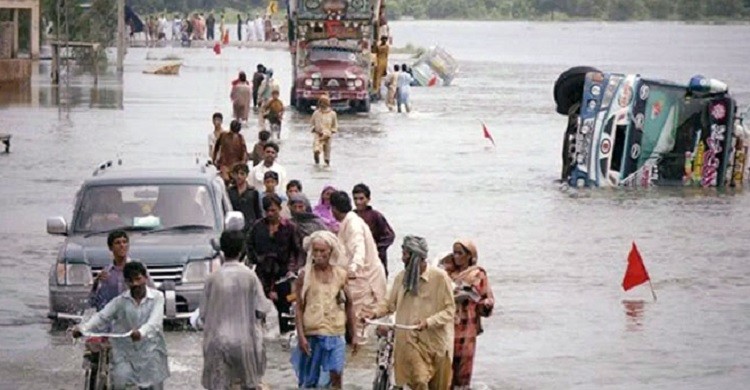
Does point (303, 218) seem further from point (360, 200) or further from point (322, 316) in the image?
point (322, 316)

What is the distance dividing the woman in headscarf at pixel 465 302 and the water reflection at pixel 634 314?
213 inches

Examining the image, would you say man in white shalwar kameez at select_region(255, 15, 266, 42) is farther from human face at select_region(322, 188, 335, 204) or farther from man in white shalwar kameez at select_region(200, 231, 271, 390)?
man in white shalwar kameez at select_region(200, 231, 271, 390)

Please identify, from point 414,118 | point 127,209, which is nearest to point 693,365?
point 127,209

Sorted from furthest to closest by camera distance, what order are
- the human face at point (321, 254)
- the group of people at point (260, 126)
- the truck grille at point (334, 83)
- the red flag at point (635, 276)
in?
the truck grille at point (334, 83) < the group of people at point (260, 126) < the red flag at point (635, 276) < the human face at point (321, 254)

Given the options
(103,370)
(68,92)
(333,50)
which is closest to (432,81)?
(68,92)

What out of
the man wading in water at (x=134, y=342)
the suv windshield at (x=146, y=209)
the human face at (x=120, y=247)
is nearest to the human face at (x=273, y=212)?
the suv windshield at (x=146, y=209)

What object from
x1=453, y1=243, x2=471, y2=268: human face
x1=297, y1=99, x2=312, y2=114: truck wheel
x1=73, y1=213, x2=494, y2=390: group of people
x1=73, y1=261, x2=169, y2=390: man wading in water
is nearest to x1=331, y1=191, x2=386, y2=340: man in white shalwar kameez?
x1=73, y1=213, x2=494, y2=390: group of people

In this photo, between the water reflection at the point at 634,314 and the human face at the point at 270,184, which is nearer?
the human face at the point at 270,184

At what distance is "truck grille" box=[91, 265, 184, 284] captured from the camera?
1728 centimetres

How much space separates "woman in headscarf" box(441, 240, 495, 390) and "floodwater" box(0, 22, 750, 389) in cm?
142

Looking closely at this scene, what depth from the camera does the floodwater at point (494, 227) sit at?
55.5ft

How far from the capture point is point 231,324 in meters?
12.4

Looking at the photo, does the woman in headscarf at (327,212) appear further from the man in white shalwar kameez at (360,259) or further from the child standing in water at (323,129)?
the child standing in water at (323,129)

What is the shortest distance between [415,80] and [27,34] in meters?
14.4
